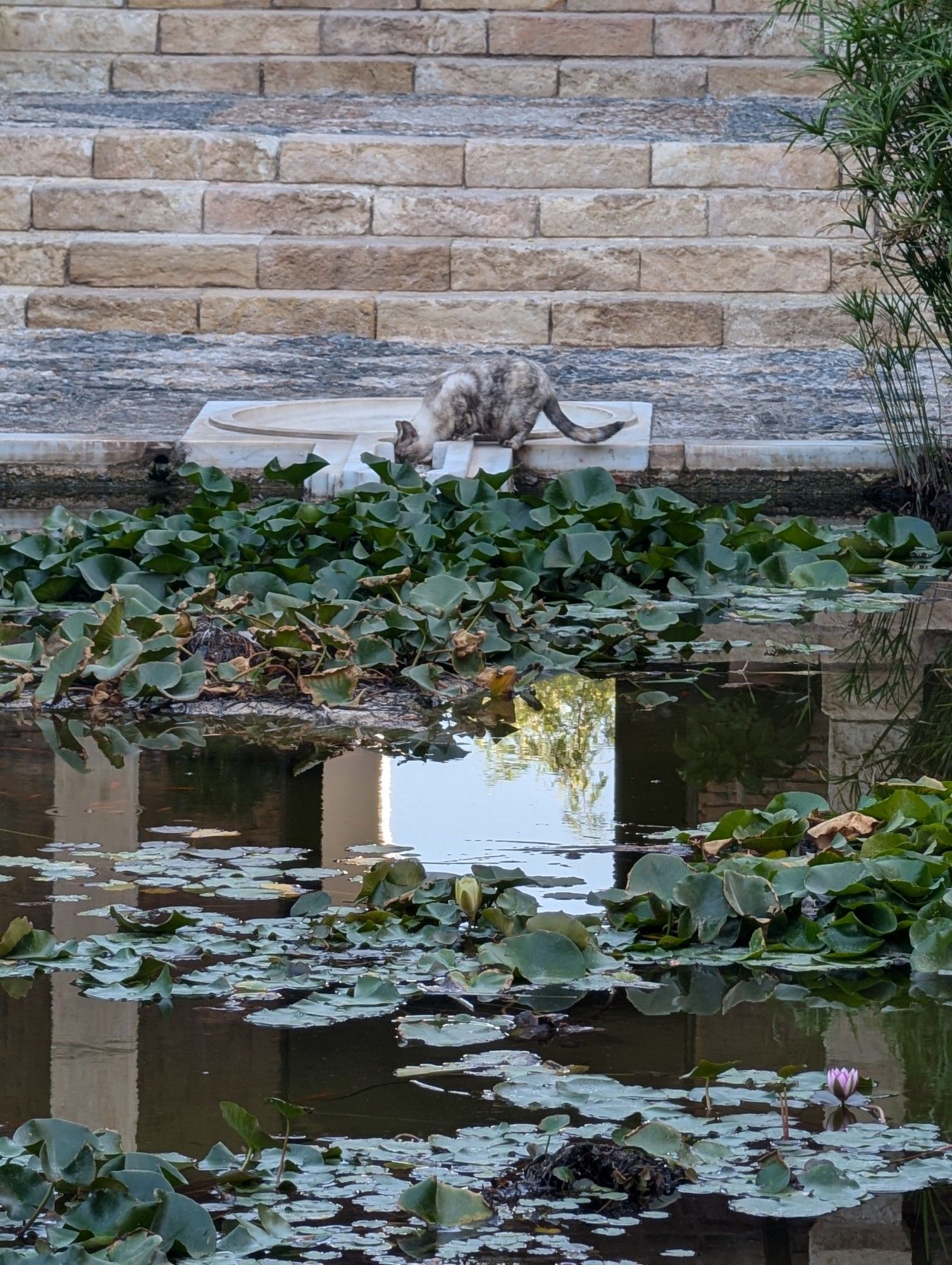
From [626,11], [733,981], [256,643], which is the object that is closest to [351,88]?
[626,11]

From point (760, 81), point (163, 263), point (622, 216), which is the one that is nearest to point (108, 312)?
point (163, 263)

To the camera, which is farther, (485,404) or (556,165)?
(556,165)

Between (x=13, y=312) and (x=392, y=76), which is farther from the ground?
(x=392, y=76)

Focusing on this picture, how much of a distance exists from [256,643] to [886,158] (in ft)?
10.8

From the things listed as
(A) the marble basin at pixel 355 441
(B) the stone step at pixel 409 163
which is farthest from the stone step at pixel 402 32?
(A) the marble basin at pixel 355 441

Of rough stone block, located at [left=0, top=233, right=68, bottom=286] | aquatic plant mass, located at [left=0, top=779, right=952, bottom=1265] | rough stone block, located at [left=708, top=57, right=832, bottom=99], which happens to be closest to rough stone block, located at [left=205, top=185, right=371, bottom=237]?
rough stone block, located at [left=0, top=233, right=68, bottom=286]

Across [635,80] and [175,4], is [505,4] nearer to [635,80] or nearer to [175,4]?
[635,80]

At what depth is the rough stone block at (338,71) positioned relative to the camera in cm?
1209

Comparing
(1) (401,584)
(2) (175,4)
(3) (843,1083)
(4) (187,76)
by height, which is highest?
(2) (175,4)

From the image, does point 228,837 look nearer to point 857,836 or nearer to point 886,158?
point 857,836

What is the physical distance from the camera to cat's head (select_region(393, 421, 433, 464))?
7.45m

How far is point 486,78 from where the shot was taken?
12078 mm

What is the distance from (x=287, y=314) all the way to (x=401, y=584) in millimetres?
4821

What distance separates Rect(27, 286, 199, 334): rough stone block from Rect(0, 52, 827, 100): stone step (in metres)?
2.61
